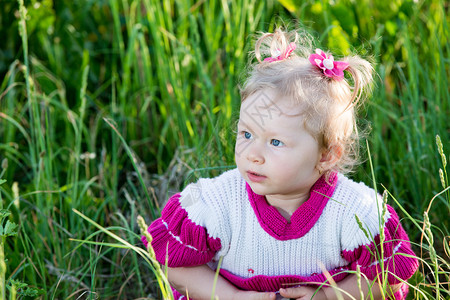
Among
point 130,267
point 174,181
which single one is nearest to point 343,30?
point 174,181

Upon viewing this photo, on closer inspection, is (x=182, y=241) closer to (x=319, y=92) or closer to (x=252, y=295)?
(x=252, y=295)

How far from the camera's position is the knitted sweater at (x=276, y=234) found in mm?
1647

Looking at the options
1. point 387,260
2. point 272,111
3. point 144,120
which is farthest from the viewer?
point 144,120

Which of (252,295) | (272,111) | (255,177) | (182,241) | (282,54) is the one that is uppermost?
(282,54)

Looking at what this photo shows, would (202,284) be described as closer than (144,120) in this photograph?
Yes

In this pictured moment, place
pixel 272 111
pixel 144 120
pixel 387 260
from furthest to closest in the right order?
pixel 144 120
pixel 387 260
pixel 272 111

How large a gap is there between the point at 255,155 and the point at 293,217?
226 mm

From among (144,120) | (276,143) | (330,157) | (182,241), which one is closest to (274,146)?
(276,143)

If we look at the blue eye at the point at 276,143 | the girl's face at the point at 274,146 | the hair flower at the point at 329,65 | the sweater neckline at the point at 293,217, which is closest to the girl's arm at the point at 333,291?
the sweater neckline at the point at 293,217

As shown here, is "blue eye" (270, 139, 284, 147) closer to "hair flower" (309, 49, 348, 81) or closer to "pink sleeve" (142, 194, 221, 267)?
"hair flower" (309, 49, 348, 81)

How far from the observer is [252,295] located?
5.49ft

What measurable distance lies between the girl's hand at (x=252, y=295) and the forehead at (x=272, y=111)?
0.47m

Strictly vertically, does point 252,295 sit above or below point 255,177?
below

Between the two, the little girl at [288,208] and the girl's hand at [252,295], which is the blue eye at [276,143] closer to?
the little girl at [288,208]
